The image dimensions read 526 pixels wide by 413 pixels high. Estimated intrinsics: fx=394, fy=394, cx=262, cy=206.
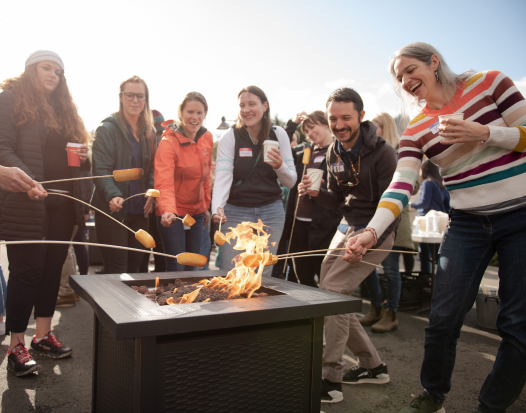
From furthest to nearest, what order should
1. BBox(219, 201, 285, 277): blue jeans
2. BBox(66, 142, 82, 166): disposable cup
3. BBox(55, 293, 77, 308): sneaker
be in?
BBox(55, 293, 77, 308): sneaker, BBox(219, 201, 285, 277): blue jeans, BBox(66, 142, 82, 166): disposable cup

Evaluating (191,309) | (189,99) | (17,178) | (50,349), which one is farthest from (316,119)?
(50,349)

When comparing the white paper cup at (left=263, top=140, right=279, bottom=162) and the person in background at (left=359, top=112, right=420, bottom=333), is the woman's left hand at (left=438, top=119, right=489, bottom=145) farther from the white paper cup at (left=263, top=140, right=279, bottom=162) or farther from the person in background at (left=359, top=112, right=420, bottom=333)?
the person in background at (left=359, top=112, right=420, bottom=333)

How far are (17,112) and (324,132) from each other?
2.83 meters

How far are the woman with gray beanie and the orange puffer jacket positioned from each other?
640mm

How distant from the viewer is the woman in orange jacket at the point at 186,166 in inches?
134

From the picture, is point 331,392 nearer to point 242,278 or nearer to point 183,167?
point 242,278

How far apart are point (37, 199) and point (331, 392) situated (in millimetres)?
2416

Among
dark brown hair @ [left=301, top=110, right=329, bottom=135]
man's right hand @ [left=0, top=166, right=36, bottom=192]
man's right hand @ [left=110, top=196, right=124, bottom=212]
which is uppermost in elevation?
dark brown hair @ [left=301, top=110, right=329, bottom=135]

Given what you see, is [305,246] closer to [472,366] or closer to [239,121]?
[239,121]

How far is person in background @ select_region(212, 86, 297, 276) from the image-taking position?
11.5ft

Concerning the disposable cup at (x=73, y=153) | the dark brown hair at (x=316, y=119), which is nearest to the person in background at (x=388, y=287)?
the dark brown hair at (x=316, y=119)

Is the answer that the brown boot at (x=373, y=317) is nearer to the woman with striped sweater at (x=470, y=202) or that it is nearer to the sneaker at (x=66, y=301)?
the woman with striped sweater at (x=470, y=202)

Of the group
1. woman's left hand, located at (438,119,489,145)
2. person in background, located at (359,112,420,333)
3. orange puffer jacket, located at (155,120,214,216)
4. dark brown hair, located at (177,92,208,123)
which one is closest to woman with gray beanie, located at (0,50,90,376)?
orange puffer jacket, located at (155,120,214,216)

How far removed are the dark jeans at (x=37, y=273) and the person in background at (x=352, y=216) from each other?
2.06m
